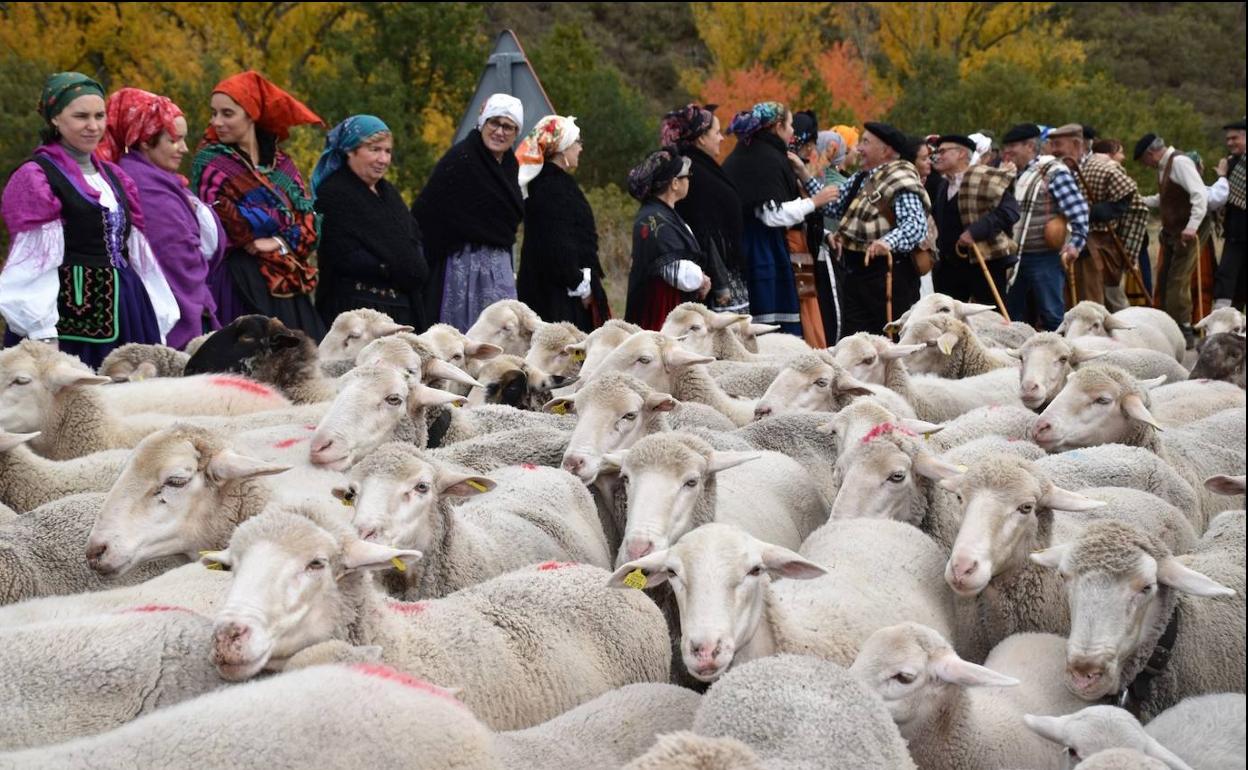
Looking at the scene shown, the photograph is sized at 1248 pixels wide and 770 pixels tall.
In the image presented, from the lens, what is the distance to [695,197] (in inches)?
345

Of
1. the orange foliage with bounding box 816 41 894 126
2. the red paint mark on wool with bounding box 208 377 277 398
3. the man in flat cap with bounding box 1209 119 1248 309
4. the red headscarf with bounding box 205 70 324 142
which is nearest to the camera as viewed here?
the red paint mark on wool with bounding box 208 377 277 398

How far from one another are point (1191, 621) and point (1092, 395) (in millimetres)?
1829

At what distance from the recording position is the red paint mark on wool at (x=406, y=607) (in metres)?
3.63

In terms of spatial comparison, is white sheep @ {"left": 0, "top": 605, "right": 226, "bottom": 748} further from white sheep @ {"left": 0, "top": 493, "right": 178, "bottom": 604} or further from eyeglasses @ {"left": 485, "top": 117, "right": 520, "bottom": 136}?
eyeglasses @ {"left": 485, "top": 117, "right": 520, "bottom": 136}

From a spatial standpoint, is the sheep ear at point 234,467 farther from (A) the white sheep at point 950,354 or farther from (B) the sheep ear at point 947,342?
(A) the white sheep at point 950,354

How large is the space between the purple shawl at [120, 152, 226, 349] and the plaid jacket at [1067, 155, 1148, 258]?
822 centimetres

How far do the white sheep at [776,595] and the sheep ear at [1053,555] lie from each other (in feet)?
1.22

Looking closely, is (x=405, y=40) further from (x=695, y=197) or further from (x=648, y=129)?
(x=695, y=197)

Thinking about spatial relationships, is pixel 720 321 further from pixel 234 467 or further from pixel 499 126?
pixel 234 467

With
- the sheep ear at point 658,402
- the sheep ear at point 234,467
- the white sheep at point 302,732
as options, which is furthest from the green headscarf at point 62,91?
the white sheep at point 302,732

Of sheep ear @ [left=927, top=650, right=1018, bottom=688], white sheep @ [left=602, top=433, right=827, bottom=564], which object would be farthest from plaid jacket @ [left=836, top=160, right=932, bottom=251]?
sheep ear @ [left=927, top=650, right=1018, bottom=688]

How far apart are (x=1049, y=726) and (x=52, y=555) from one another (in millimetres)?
2713

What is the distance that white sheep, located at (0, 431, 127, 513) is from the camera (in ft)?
15.6

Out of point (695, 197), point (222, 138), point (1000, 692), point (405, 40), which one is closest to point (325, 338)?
point (222, 138)
